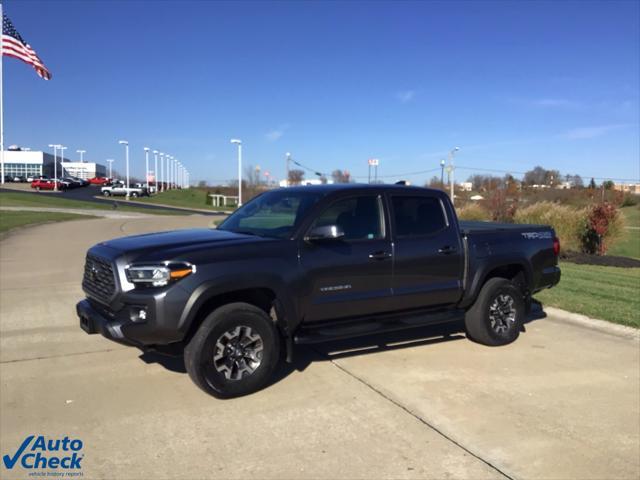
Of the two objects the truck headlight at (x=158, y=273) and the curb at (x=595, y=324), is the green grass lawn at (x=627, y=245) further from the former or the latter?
the truck headlight at (x=158, y=273)

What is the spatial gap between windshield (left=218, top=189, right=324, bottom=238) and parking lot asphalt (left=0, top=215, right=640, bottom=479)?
1.38m

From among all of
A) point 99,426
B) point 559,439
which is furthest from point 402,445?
point 99,426

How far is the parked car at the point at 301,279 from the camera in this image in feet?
14.9

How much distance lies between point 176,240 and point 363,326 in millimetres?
1921

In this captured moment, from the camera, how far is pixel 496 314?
6.45 meters

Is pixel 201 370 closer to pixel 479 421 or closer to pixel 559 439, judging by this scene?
pixel 479 421

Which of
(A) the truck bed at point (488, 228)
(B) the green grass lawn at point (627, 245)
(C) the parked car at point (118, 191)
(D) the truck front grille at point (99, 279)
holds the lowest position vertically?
(B) the green grass lawn at point (627, 245)

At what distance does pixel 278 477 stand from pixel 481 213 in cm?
2042

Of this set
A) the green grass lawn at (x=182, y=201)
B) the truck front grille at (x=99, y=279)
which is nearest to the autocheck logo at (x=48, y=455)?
the truck front grille at (x=99, y=279)

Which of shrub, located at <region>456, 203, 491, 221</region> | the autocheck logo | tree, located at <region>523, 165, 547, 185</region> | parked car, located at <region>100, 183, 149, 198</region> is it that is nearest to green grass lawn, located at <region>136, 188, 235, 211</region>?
parked car, located at <region>100, 183, 149, 198</region>

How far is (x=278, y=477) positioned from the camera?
347 cm

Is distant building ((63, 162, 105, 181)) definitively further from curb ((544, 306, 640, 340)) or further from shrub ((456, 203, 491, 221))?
curb ((544, 306, 640, 340))

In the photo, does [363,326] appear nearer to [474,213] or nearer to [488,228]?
[488,228]

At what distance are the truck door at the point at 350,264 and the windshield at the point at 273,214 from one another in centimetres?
22
